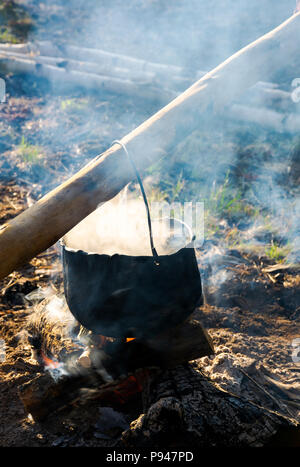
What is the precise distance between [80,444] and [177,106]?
167 centimetres

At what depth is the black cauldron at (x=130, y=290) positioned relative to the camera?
162cm

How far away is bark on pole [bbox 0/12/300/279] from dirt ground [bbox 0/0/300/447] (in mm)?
908

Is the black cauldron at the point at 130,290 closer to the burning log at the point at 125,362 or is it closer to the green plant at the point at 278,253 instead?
the burning log at the point at 125,362

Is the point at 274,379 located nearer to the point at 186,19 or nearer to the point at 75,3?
the point at 186,19

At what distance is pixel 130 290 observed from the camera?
64.4 inches

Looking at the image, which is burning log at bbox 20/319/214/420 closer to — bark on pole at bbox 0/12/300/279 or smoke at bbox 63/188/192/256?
smoke at bbox 63/188/192/256

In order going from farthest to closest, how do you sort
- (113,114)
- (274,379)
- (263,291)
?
(113,114) → (263,291) → (274,379)

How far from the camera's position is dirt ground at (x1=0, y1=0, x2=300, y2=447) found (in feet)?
6.05

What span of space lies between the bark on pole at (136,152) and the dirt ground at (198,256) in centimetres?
91

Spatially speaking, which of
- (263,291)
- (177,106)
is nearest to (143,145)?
(177,106)

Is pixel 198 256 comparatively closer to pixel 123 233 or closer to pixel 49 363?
pixel 123 233

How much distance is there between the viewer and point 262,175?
4047 mm

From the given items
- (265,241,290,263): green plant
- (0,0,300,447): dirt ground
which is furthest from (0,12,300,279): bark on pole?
(265,241,290,263): green plant

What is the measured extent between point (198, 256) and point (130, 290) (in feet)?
5.15
